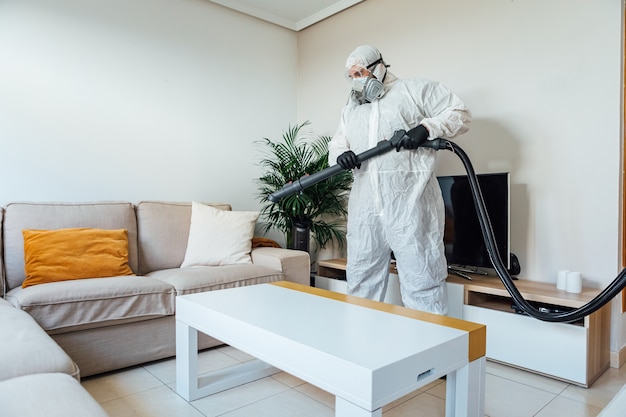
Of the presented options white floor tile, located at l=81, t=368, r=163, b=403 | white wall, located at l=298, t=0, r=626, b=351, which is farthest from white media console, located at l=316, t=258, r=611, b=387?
white floor tile, located at l=81, t=368, r=163, b=403

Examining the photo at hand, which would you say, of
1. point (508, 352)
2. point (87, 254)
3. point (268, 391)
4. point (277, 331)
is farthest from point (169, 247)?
point (508, 352)

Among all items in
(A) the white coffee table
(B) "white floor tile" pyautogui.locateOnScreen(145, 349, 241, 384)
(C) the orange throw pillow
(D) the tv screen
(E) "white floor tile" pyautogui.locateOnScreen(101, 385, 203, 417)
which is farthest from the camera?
(D) the tv screen

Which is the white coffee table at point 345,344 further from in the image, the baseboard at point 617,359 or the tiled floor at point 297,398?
the baseboard at point 617,359

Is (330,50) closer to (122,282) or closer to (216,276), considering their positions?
(216,276)

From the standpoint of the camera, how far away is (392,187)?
7.06 ft

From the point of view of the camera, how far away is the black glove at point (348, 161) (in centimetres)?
221

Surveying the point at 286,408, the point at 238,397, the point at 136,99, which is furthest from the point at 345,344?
the point at 136,99

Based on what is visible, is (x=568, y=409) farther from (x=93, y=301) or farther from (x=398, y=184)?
(x=93, y=301)

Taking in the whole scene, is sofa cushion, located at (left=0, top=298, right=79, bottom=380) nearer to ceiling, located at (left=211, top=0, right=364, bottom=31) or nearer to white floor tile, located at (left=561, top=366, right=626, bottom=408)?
white floor tile, located at (left=561, top=366, right=626, bottom=408)

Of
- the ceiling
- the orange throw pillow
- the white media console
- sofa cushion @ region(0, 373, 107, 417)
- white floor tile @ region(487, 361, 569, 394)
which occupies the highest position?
the ceiling

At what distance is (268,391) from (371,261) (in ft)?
2.82

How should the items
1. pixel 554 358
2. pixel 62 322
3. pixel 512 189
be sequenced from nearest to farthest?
pixel 62 322, pixel 554 358, pixel 512 189

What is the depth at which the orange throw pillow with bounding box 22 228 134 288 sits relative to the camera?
2105 mm

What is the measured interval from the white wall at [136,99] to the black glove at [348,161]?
4.95ft
